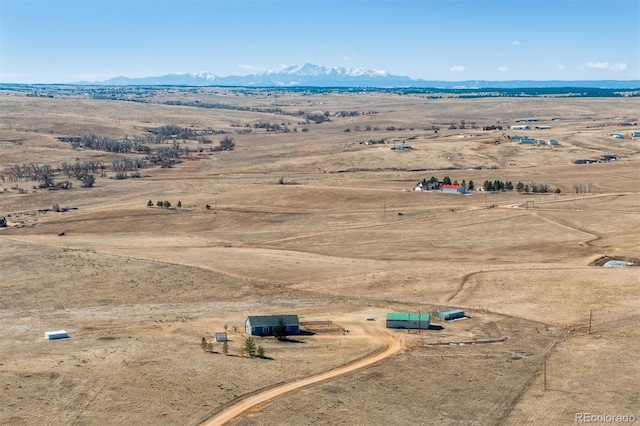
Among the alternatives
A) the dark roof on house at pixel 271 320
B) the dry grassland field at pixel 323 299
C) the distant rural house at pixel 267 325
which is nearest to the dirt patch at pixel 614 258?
the dry grassland field at pixel 323 299

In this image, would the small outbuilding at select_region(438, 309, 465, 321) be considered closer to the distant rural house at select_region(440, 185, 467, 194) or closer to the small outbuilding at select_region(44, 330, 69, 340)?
the small outbuilding at select_region(44, 330, 69, 340)

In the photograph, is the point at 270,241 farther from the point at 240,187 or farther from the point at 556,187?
the point at 556,187

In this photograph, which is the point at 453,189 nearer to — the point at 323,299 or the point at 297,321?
the point at 323,299

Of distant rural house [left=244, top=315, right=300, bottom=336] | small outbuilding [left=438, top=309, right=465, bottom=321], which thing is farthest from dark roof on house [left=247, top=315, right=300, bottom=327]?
small outbuilding [left=438, top=309, right=465, bottom=321]

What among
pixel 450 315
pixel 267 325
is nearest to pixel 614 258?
pixel 450 315

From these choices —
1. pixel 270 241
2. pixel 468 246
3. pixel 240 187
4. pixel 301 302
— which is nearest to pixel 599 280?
pixel 468 246
